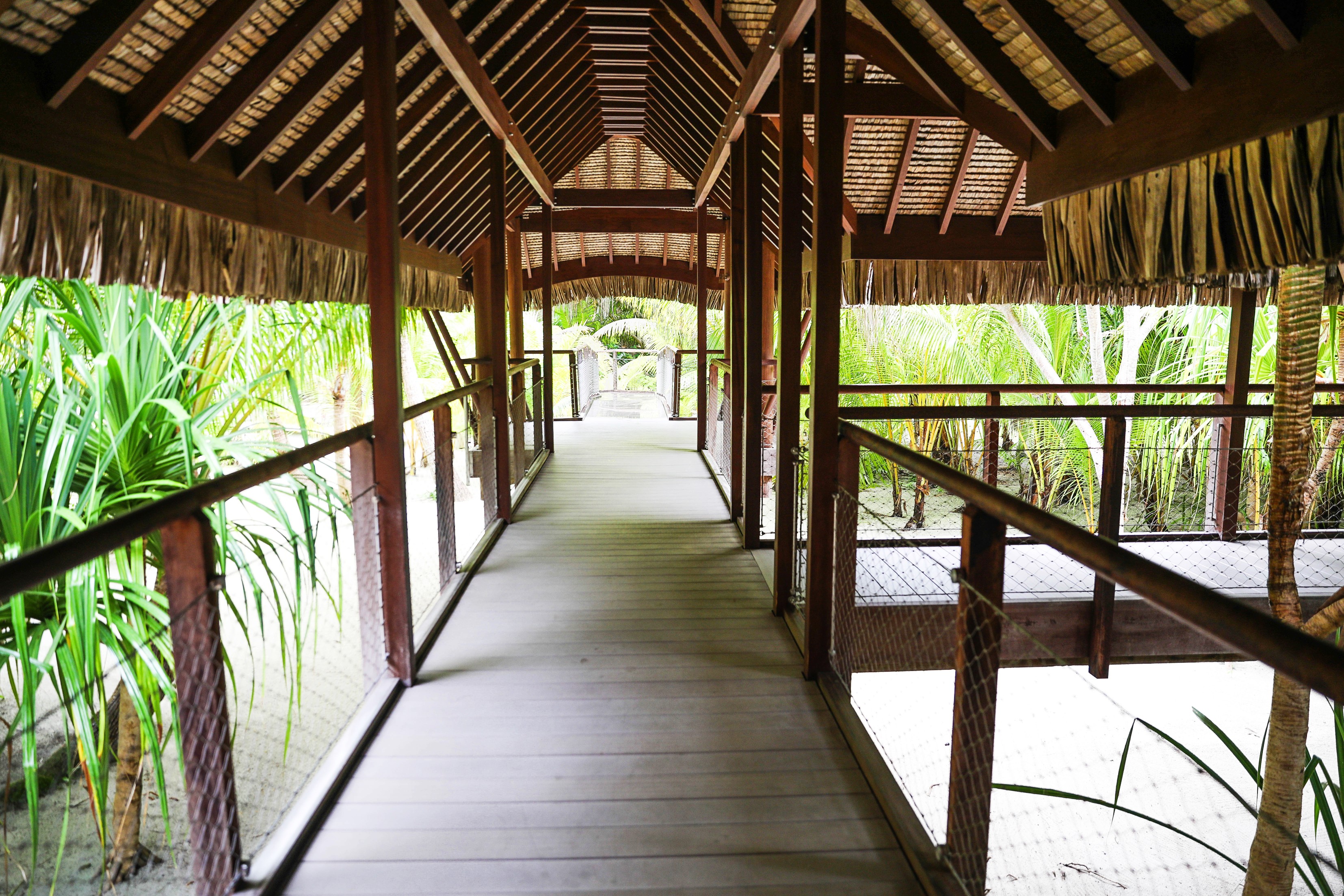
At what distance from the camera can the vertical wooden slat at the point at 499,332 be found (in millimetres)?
5676

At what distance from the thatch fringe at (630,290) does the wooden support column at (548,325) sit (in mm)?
4250

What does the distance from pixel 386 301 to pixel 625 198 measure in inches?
274

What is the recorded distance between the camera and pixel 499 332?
18.7 ft

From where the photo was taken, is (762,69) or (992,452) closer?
(762,69)

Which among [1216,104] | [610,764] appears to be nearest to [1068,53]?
[1216,104]

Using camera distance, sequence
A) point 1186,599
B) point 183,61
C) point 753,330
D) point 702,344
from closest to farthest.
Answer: point 1186,599 < point 183,61 < point 753,330 < point 702,344

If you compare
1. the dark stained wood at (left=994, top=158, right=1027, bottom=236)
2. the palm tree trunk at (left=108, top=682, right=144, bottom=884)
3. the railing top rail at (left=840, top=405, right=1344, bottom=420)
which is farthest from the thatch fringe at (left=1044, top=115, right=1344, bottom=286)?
the palm tree trunk at (left=108, top=682, right=144, bottom=884)

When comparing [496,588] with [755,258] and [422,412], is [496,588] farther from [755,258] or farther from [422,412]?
[755,258]

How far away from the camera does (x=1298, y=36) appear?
219cm

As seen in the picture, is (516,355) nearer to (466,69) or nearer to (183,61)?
(466,69)

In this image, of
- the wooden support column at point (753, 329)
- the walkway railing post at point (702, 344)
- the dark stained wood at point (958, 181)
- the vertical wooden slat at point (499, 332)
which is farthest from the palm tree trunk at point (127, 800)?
the walkway railing post at point (702, 344)

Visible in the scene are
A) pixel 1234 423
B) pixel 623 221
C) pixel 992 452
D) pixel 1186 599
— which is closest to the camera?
pixel 1186 599

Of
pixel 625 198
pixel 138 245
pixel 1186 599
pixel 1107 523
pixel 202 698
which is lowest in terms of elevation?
pixel 1107 523

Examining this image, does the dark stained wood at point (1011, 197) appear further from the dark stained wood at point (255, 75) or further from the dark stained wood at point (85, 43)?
the dark stained wood at point (85, 43)
